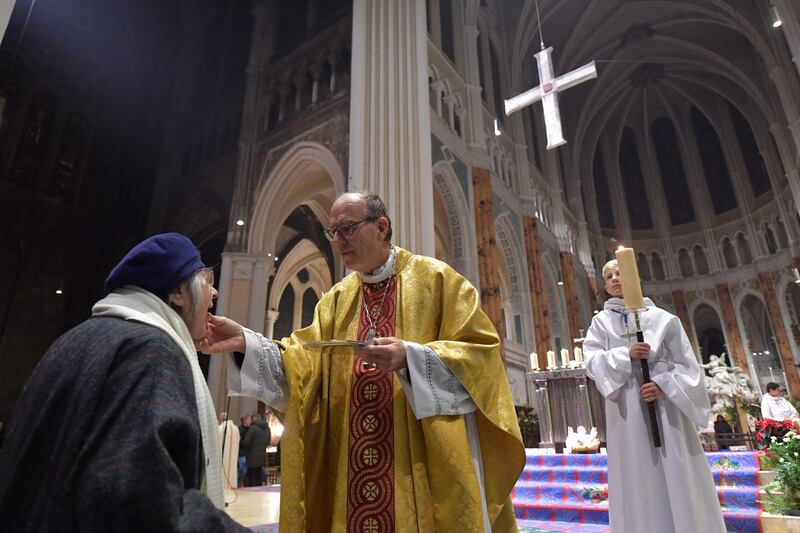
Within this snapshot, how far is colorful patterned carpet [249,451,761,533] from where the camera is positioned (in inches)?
129

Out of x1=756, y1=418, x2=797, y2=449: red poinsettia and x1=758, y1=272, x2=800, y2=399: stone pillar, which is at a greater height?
x1=758, y1=272, x2=800, y2=399: stone pillar

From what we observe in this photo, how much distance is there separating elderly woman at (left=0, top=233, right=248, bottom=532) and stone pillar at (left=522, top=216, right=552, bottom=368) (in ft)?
40.7

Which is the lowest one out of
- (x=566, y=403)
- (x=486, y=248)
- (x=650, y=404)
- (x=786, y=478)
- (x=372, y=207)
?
(x=786, y=478)

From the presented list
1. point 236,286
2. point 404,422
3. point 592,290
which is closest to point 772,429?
point 404,422

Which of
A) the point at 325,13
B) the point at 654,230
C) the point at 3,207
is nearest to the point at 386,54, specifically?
the point at 325,13

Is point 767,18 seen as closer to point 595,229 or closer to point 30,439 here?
point 595,229

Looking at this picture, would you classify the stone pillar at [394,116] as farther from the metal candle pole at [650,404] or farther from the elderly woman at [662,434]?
the metal candle pole at [650,404]

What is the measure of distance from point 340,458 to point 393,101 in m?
6.84

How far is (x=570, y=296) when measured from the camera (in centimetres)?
1596

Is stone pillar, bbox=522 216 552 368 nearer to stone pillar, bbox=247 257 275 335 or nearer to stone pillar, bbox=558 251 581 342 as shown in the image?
stone pillar, bbox=558 251 581 342

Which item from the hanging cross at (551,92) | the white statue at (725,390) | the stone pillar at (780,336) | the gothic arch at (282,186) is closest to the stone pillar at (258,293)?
the gothic arch at (282,186)

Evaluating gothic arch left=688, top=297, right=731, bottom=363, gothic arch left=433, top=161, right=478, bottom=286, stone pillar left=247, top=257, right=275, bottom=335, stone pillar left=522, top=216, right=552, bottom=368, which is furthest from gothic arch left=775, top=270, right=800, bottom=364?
stone pillar left=247, top=257, right=275, bottom=335

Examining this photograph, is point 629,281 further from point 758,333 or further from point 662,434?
point 758,333

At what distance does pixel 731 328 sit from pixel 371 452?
71.6ft
